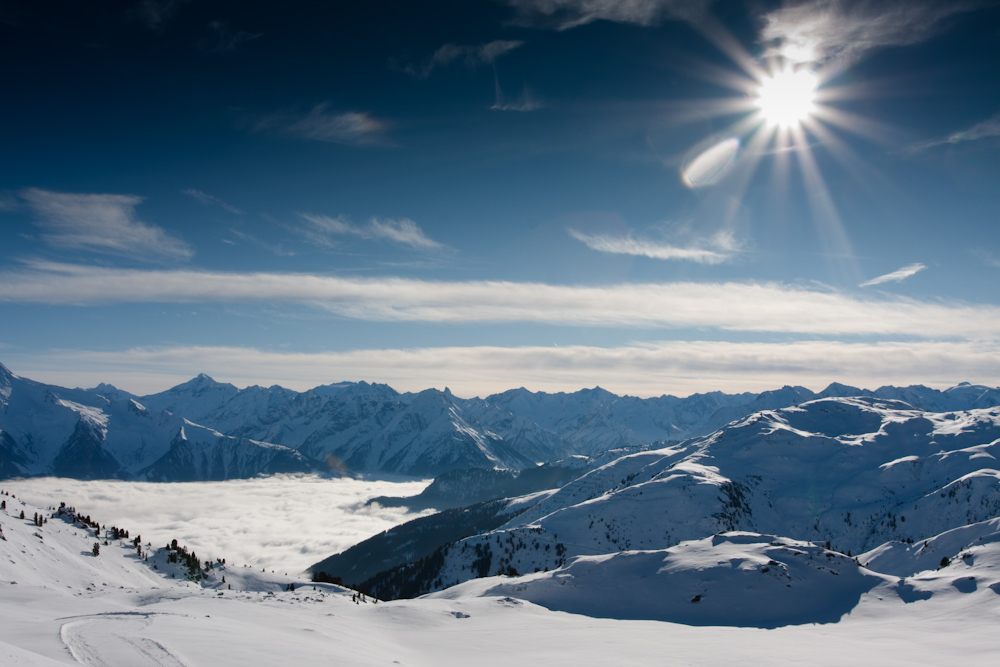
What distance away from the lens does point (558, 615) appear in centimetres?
4619

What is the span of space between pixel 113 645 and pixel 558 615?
34.6m

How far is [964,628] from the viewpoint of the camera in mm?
35531

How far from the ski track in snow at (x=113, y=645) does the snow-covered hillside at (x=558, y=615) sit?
0.09m

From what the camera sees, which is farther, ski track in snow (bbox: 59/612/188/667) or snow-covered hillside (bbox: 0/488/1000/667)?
snow-covered hillside (bbox: 0/488/1000/667)

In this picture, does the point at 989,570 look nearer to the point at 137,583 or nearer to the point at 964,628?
the point at 964,628

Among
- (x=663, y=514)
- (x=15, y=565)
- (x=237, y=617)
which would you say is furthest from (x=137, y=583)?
(x=663, y=514)

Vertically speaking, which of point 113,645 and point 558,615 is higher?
point 113,645

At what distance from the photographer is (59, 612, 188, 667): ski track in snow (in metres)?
19.2

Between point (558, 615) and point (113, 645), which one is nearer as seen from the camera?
point (113, 645)

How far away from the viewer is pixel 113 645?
2100cm

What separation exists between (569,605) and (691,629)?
513 inches

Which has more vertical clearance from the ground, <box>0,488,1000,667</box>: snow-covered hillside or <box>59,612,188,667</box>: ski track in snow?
<box>59,612,188,667</box>: ski track in snow

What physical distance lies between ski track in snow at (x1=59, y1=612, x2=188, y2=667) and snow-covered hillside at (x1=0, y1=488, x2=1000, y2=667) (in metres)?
0.09

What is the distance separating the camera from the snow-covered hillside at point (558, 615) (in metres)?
23.9
